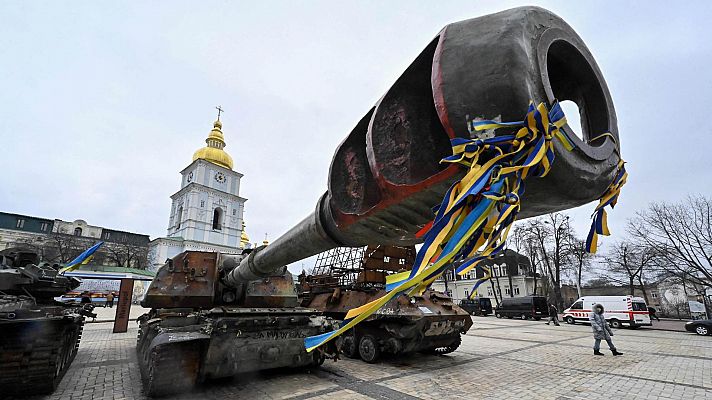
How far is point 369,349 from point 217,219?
38563 millimetres

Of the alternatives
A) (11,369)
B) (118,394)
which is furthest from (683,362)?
(11,369)

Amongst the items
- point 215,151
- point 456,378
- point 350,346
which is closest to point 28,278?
point 350,346

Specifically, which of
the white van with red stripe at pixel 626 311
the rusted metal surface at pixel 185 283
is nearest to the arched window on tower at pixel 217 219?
the white van with red stripe at pixel 626 311

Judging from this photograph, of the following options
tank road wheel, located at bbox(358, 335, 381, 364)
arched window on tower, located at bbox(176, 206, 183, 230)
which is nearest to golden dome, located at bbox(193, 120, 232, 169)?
arched window on tower, located at bbox(176, 206, 183, 230)

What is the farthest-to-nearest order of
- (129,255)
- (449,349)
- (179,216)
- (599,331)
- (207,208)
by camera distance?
(179,216) → (207,208) → (129,255) → (599,331) → (449,349)

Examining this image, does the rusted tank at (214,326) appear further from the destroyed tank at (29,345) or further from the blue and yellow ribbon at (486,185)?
the blue and yellow ribbon at (486,185)

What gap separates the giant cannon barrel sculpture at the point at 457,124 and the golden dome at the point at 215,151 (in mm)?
42748

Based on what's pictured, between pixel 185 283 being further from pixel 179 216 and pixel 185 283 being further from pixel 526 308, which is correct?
pixel 179 216

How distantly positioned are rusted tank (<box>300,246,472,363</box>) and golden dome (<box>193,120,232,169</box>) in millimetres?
35062

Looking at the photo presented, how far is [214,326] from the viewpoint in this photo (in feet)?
17.2

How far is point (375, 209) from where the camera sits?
160 centimetres

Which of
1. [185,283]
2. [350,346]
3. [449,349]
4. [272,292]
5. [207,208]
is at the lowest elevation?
[449,349]

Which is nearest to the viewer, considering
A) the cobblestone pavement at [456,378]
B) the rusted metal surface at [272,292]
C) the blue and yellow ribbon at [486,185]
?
the blue and yellow ribbon at [486,185]

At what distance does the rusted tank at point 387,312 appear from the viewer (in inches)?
297
